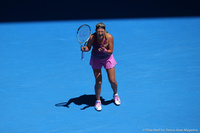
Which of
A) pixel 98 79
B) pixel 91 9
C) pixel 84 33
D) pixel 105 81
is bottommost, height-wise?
pixel 105 81

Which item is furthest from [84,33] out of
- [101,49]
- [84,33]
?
[101,49]

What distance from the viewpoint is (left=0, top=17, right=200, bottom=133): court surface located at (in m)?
5.96

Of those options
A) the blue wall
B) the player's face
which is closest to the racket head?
the player's face

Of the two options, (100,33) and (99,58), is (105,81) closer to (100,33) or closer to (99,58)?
(99,58)

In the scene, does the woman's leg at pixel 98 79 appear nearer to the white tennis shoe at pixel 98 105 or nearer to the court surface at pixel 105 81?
the white tennis shoe at pixel 98 105

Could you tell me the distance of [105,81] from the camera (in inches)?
301

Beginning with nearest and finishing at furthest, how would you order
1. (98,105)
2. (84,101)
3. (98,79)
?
(98,79) < (98,105) < (84,101)

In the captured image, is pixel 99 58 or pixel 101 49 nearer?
pixel 101 49

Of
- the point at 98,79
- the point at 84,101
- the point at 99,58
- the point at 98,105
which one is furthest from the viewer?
the point at 84,101

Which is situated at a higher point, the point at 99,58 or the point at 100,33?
the point at 100,33

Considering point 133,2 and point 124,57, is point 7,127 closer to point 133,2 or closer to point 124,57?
→ point 124,57

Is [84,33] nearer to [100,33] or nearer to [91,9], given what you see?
[100,33]

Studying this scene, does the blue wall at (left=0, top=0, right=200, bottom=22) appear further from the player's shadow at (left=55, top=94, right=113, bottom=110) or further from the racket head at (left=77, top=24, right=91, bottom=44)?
the racket head at (left=77, top=24, right=91, bottom=44)

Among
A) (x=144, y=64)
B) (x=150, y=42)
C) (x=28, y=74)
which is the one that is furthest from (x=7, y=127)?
(x=150, y=42)
